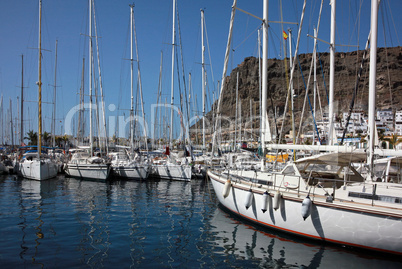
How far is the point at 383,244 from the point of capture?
821 centimetres

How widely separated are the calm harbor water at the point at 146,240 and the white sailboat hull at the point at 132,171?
10.4 metres

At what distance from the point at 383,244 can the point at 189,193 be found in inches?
523

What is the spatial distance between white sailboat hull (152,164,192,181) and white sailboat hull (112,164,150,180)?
134cm

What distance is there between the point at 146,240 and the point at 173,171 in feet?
56.3

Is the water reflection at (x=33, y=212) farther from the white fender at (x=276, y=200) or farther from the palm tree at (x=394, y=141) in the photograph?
the palm tree at (x=394, y=141)

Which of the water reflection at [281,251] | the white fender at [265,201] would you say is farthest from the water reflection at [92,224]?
the white fender at [265,201]

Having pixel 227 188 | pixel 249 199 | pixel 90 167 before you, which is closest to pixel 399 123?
pixel 90 167

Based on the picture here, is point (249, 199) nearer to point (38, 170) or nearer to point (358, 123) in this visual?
point (38, 170)

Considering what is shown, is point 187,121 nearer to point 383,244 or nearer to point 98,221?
point 98,221

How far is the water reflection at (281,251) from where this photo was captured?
8.13m

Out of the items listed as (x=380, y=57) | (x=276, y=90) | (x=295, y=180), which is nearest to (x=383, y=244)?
(x=295, y=180)

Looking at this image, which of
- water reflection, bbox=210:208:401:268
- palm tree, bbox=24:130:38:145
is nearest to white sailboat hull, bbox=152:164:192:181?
water reflection, bbox=210:208:401:268

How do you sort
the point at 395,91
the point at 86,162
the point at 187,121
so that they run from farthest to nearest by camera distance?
the point at 395,91 < the point at 187,121 < the point at 86,162

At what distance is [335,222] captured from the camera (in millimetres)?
8812
